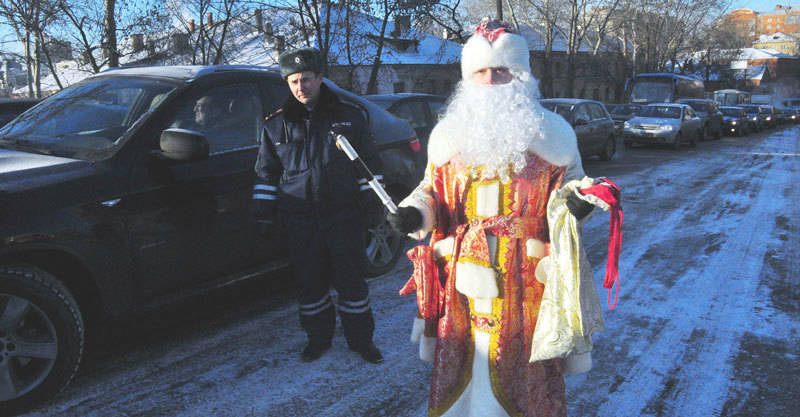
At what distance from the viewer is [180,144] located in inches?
125

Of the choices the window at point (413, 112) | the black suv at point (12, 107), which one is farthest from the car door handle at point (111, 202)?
the black suv at point (12, 107)

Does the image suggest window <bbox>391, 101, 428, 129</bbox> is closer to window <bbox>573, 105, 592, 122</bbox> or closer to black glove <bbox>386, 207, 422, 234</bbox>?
black glove <bbox>386, 207, 422, 234</bbox>

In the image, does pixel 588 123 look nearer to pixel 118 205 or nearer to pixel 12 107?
pixel 12 107

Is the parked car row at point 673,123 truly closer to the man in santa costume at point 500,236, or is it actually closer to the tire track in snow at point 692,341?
the tire track in snow at point 692,341

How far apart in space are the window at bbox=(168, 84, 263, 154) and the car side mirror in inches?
12.1

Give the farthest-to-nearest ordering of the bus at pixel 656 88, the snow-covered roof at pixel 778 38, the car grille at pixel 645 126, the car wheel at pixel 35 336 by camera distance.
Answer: the snow-covered roof at pixel 778 38
the bus at pixel 656 88
the car grille at pixel 645 126
the car wheel at pixel 35 336

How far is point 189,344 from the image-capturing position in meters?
3.68

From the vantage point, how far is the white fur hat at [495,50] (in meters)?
2.17

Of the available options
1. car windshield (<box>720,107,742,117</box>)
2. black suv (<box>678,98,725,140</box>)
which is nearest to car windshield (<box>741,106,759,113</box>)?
Result: car windshield (<box>720,107,742,117</box>)

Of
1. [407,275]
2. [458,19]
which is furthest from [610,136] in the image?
[407,275]

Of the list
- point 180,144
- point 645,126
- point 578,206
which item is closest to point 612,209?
point 578,206

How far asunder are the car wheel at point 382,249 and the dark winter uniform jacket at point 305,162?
165cm

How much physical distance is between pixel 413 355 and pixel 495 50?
2098 mm

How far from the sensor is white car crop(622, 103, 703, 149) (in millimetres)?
17344
